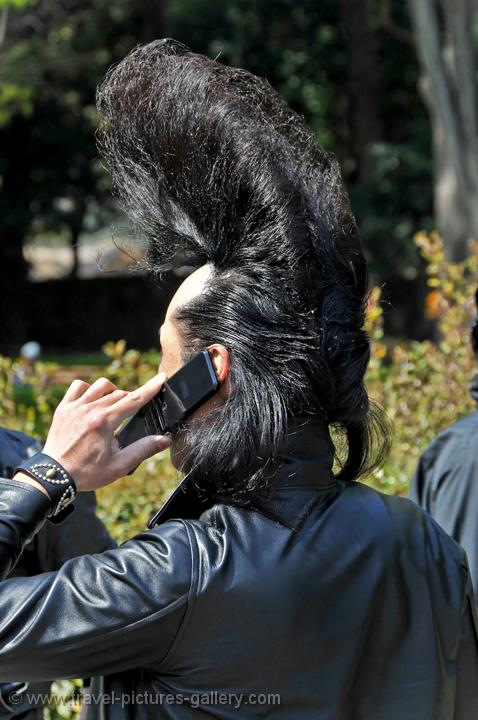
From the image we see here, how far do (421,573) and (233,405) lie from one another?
0.44m

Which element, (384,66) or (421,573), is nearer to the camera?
(421,573)

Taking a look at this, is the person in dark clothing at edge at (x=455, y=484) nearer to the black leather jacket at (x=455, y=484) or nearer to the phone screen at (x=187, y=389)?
the black leather jacket at (x=455, y=484)

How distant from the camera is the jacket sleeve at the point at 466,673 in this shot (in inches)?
69.5

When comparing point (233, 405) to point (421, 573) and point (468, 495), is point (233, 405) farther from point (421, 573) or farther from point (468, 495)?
point (468, 495)

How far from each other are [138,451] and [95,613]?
34cm

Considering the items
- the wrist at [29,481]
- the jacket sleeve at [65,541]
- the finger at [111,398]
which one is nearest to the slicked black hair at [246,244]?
the finger at [111,398]

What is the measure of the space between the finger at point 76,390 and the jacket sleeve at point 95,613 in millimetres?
251

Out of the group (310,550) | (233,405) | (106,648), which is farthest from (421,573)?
(106,648)

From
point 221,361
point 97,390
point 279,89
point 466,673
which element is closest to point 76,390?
point 97,390

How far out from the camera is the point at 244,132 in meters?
1.78

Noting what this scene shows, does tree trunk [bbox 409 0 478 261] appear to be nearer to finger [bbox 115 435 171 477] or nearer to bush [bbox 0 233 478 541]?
bush [bbox 0 233 478 541]

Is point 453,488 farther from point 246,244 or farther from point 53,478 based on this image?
point 53,478

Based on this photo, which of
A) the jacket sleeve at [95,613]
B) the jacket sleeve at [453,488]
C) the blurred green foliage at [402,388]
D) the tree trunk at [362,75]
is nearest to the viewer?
the jacket sleeve at [95,613]

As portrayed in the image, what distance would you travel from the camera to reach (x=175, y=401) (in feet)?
5.69
